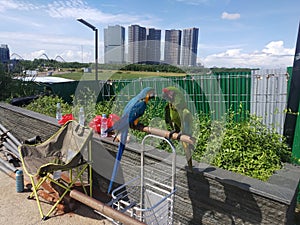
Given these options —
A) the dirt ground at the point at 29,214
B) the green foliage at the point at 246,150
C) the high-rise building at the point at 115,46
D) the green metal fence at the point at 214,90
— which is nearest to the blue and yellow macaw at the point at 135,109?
the high-rise building at the point at 115,46

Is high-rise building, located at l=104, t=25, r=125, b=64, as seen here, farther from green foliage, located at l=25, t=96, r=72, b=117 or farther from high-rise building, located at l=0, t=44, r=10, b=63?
high-rise building, located at l=0, t=44, r=10, b=63

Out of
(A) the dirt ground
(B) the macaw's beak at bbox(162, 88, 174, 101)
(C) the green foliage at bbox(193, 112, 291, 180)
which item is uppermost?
(B) the macaw's beak at bbox(162, 88, 174, 101)

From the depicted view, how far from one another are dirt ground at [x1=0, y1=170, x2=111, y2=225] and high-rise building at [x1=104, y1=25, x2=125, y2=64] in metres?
1.61

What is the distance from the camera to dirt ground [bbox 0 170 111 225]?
2.28 m

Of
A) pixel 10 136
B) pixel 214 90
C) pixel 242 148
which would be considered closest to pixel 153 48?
pixel 242 148

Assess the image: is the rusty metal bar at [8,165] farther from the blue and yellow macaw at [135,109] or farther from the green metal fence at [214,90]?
the blue and yellow macaw at [135,109]

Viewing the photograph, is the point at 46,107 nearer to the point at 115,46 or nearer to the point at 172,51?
the point at 115,46

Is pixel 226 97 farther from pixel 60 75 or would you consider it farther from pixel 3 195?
pixel 60 75

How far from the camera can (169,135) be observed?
53.7 inches

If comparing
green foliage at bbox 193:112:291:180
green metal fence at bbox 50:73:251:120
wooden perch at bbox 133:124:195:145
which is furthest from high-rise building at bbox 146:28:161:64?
green metal fence at bbox 50:73:251:120

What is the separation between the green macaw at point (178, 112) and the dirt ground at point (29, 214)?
1503 millimetres

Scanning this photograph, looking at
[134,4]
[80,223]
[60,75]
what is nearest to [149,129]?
[80,223]

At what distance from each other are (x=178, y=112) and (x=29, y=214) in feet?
6.77

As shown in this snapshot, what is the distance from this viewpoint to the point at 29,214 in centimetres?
237
